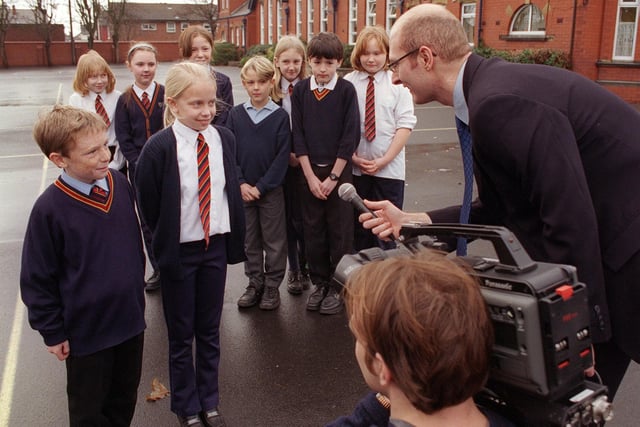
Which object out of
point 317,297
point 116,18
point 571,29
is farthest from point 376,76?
point 116,18

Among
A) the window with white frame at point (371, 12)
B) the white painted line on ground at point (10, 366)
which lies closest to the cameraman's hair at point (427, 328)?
the white painted line on ground at point (10, 366)

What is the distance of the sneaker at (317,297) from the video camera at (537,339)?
3529mm

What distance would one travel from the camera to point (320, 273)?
5.08m

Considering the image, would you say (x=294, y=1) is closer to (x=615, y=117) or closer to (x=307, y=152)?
(x=307, y=152)

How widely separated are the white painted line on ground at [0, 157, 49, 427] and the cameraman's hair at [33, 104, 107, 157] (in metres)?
1.72

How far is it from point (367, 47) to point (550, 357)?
13.1ft

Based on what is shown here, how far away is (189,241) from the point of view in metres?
3.33

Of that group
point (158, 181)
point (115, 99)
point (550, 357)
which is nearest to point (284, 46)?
point (115, 99)

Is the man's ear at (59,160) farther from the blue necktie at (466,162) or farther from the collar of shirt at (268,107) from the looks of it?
the collar of shirt at (268,107)

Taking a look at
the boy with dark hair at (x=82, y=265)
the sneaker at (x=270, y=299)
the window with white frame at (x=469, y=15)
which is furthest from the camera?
the window with white frame at (x=469, y=15)

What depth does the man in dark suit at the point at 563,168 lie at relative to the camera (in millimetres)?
1859

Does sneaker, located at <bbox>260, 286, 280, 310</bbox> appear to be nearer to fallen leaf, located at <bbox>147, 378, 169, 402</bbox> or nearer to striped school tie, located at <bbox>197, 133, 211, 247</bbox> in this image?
fallen leaf, located at <bbox>147, 378, 169, 402</bbox>

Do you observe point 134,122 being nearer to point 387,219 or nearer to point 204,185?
point 204,185

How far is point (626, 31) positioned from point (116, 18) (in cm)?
5923
